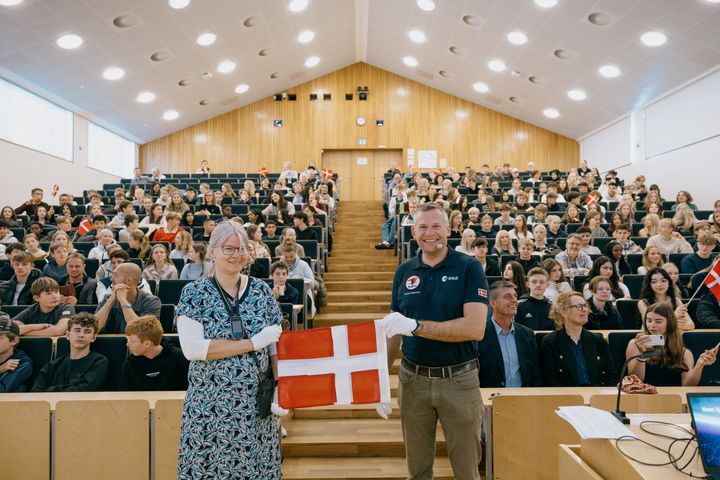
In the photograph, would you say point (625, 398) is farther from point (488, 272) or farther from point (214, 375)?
point (488, 272)

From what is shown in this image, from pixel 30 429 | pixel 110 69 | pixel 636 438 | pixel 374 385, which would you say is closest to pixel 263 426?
pixel 374 385

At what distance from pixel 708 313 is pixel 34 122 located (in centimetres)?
1145

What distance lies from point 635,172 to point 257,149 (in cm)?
1031

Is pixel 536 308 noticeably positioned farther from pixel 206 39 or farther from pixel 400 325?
pixel 206 39

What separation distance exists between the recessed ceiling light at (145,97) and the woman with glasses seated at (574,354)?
463 inches

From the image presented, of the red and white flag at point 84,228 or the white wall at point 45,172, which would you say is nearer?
the red and white flag at point 84,228

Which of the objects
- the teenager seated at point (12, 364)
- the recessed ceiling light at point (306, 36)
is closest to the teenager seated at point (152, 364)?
the teenager seated at point (12, 364)

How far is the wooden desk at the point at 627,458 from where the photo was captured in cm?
153

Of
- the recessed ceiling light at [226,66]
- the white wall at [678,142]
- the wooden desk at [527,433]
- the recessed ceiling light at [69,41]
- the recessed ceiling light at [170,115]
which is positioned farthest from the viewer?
the recessed ceiling light at [170,115]

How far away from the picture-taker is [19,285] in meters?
5.01

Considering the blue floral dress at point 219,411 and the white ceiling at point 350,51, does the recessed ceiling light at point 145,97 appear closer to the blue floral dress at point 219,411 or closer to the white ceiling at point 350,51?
the white ceiling at point 350,51

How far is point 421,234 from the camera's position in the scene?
230 centimetres

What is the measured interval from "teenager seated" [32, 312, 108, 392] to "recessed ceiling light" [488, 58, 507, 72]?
11.8m

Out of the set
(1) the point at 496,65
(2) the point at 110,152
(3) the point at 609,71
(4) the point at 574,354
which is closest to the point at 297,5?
(1) the point at 496,65
